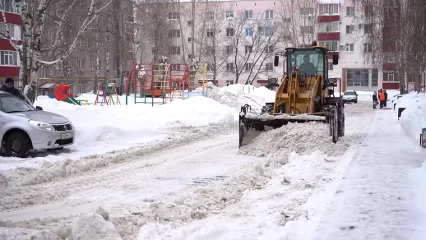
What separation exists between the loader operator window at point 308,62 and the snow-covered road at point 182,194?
4292 millimetres

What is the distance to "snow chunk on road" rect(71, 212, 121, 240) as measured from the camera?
19.2ft

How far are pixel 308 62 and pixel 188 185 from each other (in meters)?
8.95

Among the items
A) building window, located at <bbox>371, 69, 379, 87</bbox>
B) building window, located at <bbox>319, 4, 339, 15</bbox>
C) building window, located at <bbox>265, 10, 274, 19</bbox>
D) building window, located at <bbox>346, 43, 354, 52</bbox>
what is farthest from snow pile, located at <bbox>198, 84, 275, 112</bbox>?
building window, located at <bbox>371, 69, 379, 87</bbox>

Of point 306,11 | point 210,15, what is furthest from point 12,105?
point 306,11

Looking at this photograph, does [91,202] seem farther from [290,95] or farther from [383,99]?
[383,99]

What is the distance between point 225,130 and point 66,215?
1388 centimetres

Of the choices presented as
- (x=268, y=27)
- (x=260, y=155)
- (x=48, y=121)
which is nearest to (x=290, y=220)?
(x=260, y=155)

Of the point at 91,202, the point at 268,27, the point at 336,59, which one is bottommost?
the point at 91,202

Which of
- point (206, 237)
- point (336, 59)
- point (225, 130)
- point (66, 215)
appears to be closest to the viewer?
point (206, 237)

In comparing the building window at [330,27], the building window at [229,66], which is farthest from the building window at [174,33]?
the building window at [330,27]

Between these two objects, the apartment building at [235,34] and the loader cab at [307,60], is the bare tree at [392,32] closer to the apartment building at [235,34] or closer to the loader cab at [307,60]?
the loader cab at [307,60]

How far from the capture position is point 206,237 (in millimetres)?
6074

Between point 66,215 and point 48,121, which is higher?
point 48,121

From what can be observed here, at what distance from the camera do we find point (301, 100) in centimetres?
1611
